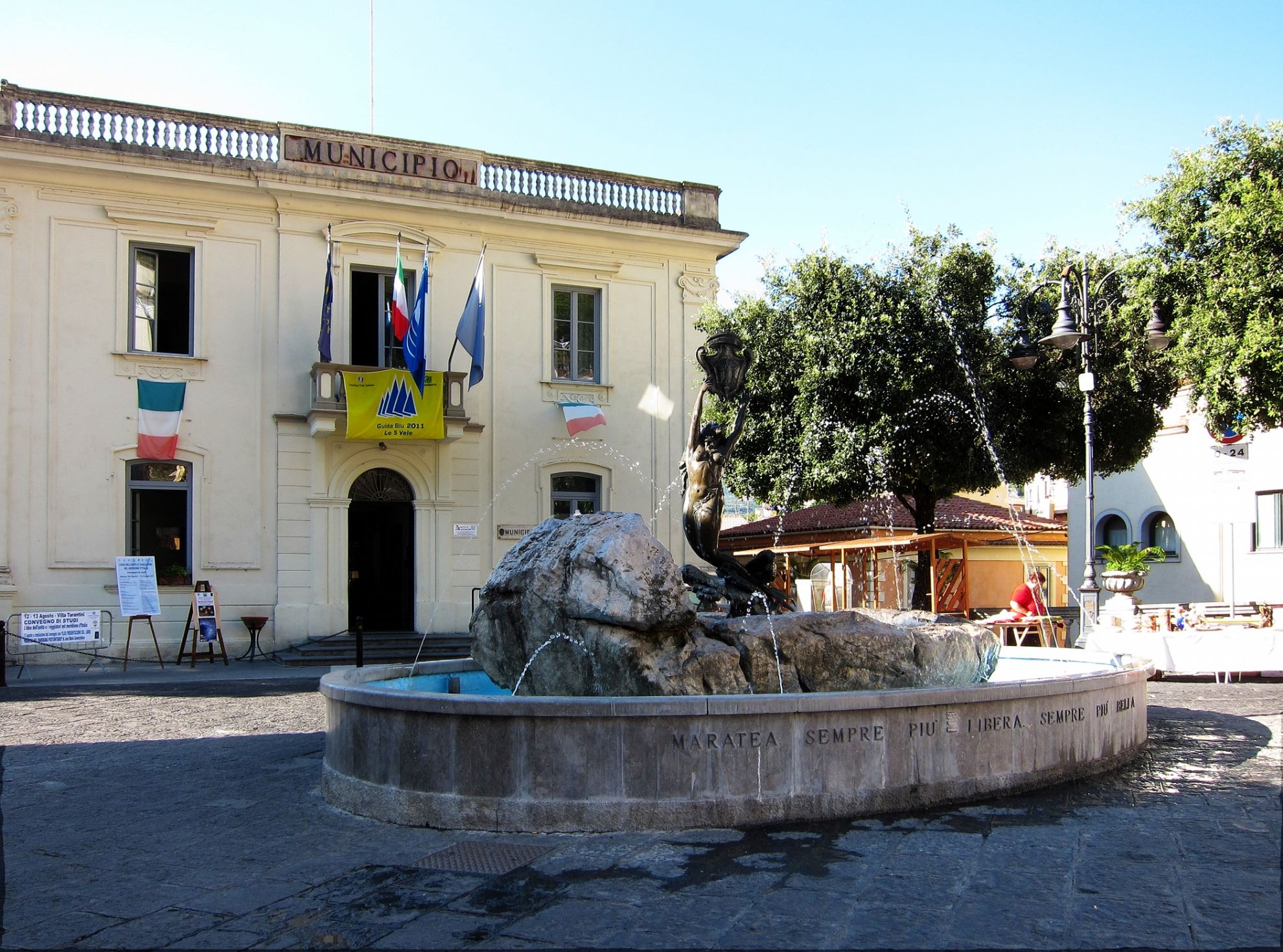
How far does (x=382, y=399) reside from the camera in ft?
66.4

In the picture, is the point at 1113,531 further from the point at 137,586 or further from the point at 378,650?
the point at 137,586

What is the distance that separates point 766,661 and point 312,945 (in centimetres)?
367

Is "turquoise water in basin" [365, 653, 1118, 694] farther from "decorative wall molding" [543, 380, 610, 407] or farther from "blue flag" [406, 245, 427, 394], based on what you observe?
"decorative wall molding" [543, 380, 610, 407]

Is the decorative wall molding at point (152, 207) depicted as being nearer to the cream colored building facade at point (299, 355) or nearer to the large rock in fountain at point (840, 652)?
the cream colored building facade at point (299, 355)

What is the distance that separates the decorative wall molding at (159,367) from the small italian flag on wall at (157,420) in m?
0.22

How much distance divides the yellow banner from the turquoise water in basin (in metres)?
10.6

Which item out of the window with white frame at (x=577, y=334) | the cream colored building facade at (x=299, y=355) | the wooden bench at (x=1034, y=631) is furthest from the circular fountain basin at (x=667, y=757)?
the window with white frame at (x=577, y=334)

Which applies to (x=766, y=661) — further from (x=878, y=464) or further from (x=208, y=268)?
(x=208, y=268)

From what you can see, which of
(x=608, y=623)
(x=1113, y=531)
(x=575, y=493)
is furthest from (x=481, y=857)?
(x=1113, y=531)

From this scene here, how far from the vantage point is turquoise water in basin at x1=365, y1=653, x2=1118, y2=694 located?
376 inches

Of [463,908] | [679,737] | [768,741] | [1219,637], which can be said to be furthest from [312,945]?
[1219,637]

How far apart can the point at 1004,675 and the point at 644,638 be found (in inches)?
206

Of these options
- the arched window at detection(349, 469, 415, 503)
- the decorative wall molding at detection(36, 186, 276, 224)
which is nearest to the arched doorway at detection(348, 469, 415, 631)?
the arched window at detection(349, 469, 415, 503)

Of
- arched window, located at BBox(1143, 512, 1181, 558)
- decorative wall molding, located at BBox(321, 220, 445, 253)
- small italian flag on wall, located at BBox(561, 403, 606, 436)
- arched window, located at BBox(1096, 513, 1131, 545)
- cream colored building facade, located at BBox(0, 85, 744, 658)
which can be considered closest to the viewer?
cream colored building facade, located at BBox(0, 85, 744, 658)
